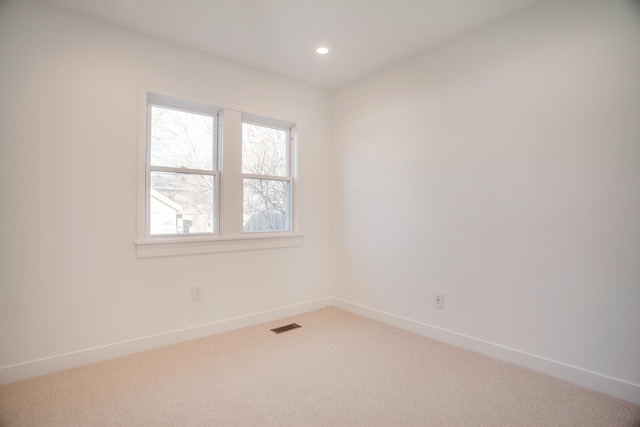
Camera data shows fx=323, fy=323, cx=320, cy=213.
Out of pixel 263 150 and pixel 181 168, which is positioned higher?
pixel 263 150

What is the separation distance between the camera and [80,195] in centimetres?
236

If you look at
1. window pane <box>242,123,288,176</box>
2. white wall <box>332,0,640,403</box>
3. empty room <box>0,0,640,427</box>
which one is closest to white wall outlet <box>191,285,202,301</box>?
empty room <box>0,0,640,427</box>

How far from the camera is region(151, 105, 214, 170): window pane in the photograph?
2785mm

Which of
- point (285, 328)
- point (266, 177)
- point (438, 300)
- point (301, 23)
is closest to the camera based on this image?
point (301, 23)

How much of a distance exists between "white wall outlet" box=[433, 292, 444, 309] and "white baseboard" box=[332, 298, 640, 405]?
0.65 feet

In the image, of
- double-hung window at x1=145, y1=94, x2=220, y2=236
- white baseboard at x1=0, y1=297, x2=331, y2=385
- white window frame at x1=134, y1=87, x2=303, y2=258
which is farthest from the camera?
double-hung window at x1=145, y1=94, x2=220, y2=236

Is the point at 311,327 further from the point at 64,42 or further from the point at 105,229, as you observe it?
the point at 64,42

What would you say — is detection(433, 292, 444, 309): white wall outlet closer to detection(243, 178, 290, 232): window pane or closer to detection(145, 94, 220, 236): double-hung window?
detection(243, 178, 290, 232): window pane

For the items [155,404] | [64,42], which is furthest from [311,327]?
[64,42]

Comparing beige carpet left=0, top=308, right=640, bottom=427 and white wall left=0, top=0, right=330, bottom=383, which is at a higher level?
white wall left=0, top=0, right=330, bottom=383

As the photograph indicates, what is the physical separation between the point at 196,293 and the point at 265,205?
1112mm

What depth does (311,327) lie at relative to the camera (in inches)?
123

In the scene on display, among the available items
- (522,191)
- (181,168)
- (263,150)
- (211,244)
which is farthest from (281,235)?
(522,191)

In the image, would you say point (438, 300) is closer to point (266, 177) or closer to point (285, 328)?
point (285, 328)
